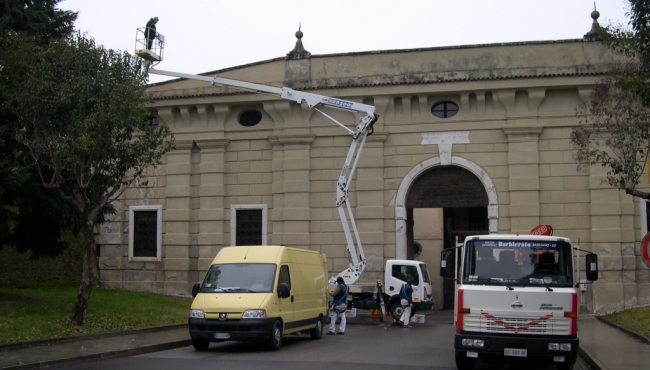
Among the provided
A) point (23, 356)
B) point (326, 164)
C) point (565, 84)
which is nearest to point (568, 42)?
point (565, 84)

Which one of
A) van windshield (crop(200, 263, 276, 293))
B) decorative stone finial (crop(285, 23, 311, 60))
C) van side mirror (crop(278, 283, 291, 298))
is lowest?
van side mirror (crop(278, 283, 291, 298))

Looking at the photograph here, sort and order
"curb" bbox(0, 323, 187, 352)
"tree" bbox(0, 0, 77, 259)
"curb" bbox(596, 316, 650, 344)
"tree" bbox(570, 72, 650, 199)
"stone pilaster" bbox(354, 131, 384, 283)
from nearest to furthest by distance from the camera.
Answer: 1. "curb" bbox(0, 323, 187, 352)
2. "curb" bbox(596, 316, 650, 344)
3. "tree" bbox(570, 72, 650, 199)
4. "tree" bbox(0, 0, 77, 259)
5. "stone pilaster" bbox(354, 131, 384, 283)

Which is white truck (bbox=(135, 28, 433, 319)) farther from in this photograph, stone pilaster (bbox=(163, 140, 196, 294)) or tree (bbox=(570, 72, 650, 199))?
tree (bbox=(570, 72, 650, 199))

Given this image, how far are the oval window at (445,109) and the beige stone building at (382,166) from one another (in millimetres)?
36

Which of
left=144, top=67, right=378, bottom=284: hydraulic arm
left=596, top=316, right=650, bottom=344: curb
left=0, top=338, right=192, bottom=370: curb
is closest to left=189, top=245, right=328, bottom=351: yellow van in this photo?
left=0, top=338, right=192, bottom=370: curb

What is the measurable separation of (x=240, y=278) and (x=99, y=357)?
3.29 m

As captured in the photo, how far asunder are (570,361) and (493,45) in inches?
668

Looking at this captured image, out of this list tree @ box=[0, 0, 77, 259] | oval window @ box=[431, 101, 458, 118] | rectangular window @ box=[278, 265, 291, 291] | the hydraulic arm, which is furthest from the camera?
oval window @ box=[431, 101, 458, 118]

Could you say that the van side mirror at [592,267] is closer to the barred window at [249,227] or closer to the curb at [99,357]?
the curb at [99,357]

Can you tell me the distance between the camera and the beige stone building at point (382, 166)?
1012 inches

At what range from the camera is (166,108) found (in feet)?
95.8

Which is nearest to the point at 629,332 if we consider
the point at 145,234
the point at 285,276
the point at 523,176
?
the point at 523,176

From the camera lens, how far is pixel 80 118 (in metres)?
17.0

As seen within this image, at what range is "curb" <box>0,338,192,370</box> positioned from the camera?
12.4m
